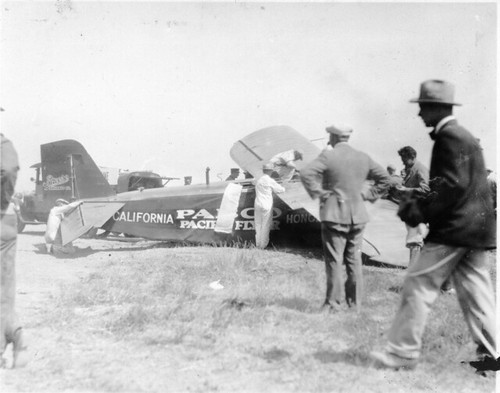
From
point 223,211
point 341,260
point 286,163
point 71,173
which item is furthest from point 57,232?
point 341,260

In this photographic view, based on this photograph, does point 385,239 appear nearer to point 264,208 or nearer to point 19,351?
point 264,208

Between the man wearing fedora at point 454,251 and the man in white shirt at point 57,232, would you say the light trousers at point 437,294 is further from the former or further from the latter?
the man in white shirt at point 57,232

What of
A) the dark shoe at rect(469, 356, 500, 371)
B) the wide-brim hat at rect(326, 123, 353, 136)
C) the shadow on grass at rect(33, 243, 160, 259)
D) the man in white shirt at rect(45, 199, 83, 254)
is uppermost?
the wide-brim hat at rect(326, 123, 353, 136)

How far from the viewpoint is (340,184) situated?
421 centimetres

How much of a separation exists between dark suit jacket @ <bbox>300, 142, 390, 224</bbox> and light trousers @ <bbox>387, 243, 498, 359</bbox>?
118 cm

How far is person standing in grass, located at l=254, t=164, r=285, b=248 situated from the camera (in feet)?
26.4

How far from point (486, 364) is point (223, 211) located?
614 centimetres

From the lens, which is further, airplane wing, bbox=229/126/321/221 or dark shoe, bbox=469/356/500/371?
airplane wing, bbox=229/126/321/221

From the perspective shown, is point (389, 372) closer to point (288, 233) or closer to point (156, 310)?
point (156, 310)

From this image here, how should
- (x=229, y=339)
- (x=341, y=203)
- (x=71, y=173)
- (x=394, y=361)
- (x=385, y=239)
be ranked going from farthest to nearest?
(x=71, y=173), (x=385, y=239), (x=341, y=203), (x=229, y=339), (x=394, y=361)

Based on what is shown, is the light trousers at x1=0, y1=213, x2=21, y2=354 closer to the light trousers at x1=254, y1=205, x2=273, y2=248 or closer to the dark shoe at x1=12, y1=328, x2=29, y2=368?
the dark shoe at x1=12, y1=328, x2=29, y2=368

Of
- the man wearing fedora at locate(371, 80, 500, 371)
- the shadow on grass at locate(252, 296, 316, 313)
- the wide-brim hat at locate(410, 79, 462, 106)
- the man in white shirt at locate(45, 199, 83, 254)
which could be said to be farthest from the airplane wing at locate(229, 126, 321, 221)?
the man wearing fedora at locate(371, 80, 500, 371)

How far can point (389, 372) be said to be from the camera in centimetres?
289

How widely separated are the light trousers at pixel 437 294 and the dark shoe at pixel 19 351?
244 centimetres
